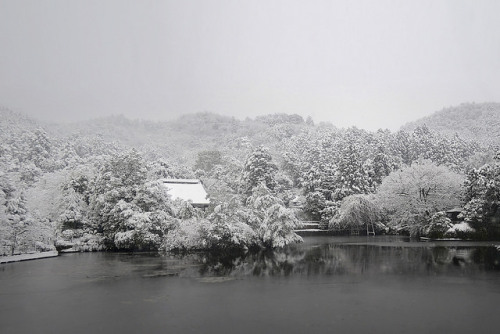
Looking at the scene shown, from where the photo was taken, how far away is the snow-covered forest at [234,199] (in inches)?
1092

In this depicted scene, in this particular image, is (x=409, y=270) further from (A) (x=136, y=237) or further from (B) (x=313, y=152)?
(B) (x=313, y=152)

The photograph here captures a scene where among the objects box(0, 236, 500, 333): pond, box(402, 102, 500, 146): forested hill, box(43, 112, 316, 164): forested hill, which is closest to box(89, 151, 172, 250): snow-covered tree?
box(0, 236, 500, 333): pond

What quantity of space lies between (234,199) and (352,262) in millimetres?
10718

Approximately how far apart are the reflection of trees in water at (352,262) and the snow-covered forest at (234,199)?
11.6 ft

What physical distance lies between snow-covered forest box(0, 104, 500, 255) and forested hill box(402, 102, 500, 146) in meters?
23.8

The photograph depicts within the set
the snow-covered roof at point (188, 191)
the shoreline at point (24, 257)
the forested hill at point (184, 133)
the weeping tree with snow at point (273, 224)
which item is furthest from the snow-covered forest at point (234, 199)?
the forested hill at point (184, 133)

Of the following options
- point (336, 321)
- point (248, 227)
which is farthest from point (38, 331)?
point (248, 227)

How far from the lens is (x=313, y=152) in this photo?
230ft

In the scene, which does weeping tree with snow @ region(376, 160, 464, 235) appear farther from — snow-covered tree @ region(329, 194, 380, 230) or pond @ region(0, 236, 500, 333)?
pond @ region(0, 236, 500, 333)

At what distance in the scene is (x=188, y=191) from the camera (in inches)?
1679

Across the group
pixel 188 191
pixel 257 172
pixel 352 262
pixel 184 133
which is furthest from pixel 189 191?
pixel 184 133

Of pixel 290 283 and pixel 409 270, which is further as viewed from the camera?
pixel 409 270

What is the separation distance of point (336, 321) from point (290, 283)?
205 inches

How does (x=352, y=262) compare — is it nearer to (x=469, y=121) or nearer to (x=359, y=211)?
(x=359, y=211)
